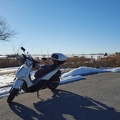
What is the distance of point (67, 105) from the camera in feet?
24.0

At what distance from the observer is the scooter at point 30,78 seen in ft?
26.2

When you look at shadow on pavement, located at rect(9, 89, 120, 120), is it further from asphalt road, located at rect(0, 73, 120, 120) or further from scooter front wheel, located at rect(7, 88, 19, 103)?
scooter front wheel, located at rect(7, 88, 19, 103)

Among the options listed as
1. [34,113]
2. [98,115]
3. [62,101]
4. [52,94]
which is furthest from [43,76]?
[98,115]

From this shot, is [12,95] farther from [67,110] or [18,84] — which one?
[67,110]

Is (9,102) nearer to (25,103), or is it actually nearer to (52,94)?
(25,103)

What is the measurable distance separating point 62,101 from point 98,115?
179 cm

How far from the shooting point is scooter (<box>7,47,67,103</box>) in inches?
314

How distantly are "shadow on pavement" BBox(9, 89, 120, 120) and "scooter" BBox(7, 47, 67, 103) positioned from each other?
0.53 m

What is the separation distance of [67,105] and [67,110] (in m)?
0.56

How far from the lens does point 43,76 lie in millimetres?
8789

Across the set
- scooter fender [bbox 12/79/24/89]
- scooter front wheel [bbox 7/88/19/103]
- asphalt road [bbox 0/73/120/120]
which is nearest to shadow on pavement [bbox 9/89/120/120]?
asphalt road [bbox 0/73/120/120]

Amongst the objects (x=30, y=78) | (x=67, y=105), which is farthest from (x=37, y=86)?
(x=67, y=105)

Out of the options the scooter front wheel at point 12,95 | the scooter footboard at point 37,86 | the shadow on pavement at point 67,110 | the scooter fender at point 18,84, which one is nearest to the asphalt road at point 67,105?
the shadow on pavement at point 67,110

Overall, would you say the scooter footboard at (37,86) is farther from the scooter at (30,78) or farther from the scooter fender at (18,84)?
the scooter fender at (18,84)
